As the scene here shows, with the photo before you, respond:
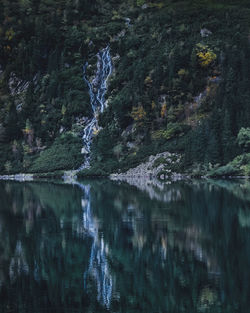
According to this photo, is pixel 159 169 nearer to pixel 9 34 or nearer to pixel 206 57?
pixel 206 57

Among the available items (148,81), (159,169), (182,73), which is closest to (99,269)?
(159,169)

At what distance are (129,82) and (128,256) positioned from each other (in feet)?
309

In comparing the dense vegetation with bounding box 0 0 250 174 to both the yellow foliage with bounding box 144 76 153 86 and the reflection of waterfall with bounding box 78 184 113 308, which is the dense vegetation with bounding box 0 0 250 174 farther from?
the reflection of waterfall with bounding box 78 184 113 308

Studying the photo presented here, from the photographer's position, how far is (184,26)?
13550 cm

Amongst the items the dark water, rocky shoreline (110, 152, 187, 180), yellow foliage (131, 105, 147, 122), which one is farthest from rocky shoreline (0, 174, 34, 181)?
the dark water

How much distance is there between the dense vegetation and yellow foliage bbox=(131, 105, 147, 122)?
0.25 metres

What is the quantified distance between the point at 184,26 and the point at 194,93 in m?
30.3

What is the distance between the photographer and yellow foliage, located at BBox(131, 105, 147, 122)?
111m

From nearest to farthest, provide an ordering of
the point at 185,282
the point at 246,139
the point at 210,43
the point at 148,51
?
the point at 185,282, the point at 246,139, the point at 210,43, the point at 148,51

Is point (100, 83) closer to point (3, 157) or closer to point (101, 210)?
point (3, 157)

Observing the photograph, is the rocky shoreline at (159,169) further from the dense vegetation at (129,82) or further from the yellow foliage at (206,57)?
the yellow foliage at (206,57)

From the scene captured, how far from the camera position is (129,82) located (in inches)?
4904

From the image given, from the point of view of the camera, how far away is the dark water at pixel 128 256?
24.6 meters

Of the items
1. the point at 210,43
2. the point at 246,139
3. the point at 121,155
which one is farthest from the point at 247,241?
the point at 210,43
